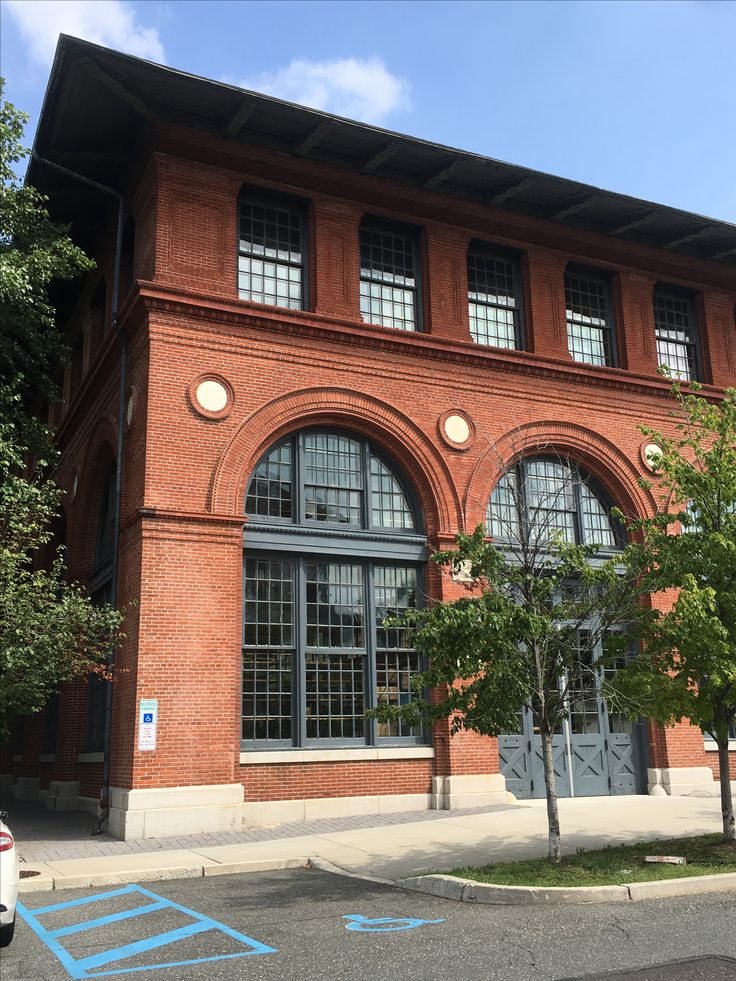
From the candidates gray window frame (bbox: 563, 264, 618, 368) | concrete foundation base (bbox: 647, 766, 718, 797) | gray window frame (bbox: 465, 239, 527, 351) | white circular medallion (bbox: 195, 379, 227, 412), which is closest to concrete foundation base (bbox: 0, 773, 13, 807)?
white circular medallion (bbox: 195, 379, 227, 412)

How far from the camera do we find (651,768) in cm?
1820

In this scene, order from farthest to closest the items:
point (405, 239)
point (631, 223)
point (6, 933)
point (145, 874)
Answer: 1. point (631, 223)
2. point (405, 239)
3. point (145, 874)
4. point (6, 933)

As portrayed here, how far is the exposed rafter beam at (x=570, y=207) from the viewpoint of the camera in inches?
766

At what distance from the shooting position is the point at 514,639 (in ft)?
34.3

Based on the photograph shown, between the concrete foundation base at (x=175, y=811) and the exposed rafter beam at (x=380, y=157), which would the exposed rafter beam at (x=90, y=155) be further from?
the concrete foundation base at (x=175, y=811)

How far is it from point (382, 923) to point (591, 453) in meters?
12.8

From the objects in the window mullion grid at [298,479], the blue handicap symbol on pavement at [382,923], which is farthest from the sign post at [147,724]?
the blue handicap symbol on pavement at [382,923]

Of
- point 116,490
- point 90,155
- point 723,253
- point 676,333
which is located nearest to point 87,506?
point 116,490

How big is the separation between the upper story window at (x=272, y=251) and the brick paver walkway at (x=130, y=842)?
8999 mm

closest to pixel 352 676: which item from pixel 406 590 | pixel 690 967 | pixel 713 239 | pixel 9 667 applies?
pixel 406 590

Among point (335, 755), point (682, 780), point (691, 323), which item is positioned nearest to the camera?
point (335, 755)

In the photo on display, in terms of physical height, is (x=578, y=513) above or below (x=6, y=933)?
above

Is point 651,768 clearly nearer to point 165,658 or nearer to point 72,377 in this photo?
point 165,658

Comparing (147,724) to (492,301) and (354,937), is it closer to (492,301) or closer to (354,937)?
(354,937)
